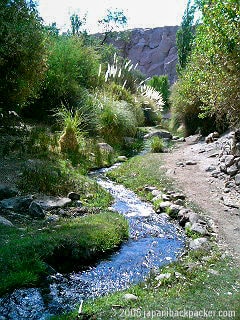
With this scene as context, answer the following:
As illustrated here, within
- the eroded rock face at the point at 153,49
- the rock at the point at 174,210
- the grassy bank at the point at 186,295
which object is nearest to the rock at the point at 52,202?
the rock at the point at 174,210

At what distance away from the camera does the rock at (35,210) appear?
5.74m

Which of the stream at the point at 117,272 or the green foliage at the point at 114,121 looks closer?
the stream at the point at 117,272

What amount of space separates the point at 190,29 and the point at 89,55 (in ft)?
33.9

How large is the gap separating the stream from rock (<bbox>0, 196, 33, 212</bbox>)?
161cm

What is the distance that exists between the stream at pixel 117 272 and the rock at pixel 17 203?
1.61m

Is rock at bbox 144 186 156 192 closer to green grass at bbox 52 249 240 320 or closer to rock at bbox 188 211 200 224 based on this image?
rock at bbox 188 211 200 224

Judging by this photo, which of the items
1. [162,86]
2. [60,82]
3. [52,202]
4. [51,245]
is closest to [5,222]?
[51,245]

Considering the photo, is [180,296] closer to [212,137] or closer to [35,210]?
[35,210]

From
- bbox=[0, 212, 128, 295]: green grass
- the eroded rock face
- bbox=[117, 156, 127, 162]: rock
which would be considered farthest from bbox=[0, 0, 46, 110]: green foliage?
the eroded rock face

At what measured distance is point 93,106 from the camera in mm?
12305

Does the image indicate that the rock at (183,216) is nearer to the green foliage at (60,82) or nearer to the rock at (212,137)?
the rock at (212,137)

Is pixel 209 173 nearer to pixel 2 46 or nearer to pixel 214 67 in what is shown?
pixel 214 67

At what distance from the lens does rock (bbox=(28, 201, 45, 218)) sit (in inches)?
226

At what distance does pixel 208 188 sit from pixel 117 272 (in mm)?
3732
